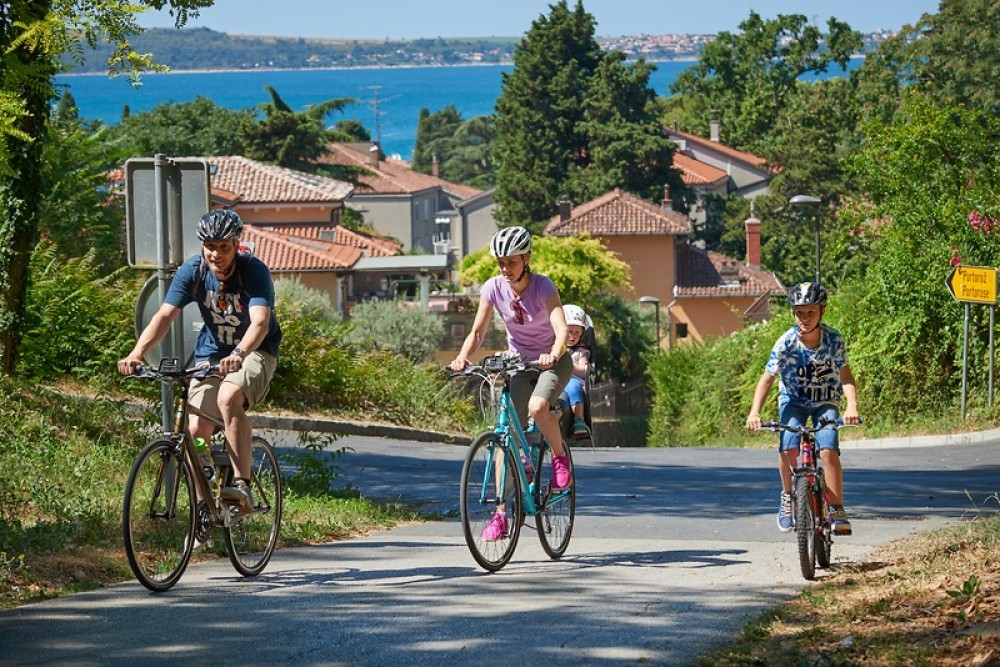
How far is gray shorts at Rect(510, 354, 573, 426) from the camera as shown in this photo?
9.20m

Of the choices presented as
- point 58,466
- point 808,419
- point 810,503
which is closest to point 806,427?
point 808,419

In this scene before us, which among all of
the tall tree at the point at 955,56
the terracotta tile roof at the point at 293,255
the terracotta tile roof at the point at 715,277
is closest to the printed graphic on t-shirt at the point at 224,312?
the terracotta tile roof at the point at 293,255

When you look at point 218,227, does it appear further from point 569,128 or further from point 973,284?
point 569,128

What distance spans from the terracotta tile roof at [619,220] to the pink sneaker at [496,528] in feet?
238

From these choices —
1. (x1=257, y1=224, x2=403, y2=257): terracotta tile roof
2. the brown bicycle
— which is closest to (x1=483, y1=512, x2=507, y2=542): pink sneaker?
the brown bicycle

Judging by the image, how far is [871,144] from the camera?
30.5 m

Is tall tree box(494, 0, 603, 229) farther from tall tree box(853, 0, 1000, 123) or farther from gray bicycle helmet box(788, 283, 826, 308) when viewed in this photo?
gray bicycle helmet box(788, 283, 826, 308)

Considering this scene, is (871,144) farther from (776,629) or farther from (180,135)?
(180,135)

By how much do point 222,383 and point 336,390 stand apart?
15.2 metres

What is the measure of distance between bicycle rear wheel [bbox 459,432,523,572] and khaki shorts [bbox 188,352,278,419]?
46.4 inches

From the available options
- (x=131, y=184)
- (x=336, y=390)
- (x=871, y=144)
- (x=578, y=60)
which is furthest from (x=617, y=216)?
(x=131, y=184)

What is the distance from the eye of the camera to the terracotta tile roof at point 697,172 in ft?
351

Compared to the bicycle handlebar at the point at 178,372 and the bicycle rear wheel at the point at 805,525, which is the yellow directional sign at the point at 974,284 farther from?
the bicycle handlebar at the point at 178,372

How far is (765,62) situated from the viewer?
121 metres
